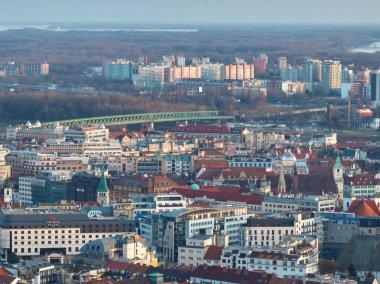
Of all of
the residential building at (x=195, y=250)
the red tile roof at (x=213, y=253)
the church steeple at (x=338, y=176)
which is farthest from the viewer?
the church steeple at (x=338, y=176)

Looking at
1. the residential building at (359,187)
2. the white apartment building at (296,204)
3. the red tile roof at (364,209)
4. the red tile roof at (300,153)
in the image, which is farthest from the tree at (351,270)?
the red tile roof at (300,153)

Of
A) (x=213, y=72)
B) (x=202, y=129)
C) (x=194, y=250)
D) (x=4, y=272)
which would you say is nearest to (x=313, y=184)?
(x=194, y=250)

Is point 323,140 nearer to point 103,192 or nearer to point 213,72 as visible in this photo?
point 103,192

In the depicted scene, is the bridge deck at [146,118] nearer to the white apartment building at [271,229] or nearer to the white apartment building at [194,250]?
the white apartment building at [271,229]

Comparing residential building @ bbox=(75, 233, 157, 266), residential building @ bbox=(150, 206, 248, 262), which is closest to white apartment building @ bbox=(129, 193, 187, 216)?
residential building @ bbox=(150, 206, 248, 262)

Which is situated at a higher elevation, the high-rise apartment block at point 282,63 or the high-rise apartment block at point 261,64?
the high-rise apartment block at point 282,63

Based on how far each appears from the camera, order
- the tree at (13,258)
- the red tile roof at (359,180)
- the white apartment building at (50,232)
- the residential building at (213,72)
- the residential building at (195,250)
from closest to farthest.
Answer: the tree at (13,258) < the residential building at (195,250) < the white apartment building at (50,232) < the red tile roof at (359,180) < the residential building at (213,72)

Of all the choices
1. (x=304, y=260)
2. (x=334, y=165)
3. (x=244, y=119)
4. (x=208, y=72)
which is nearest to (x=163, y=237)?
(x=304, y=260)

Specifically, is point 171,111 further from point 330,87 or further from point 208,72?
point 208,72
